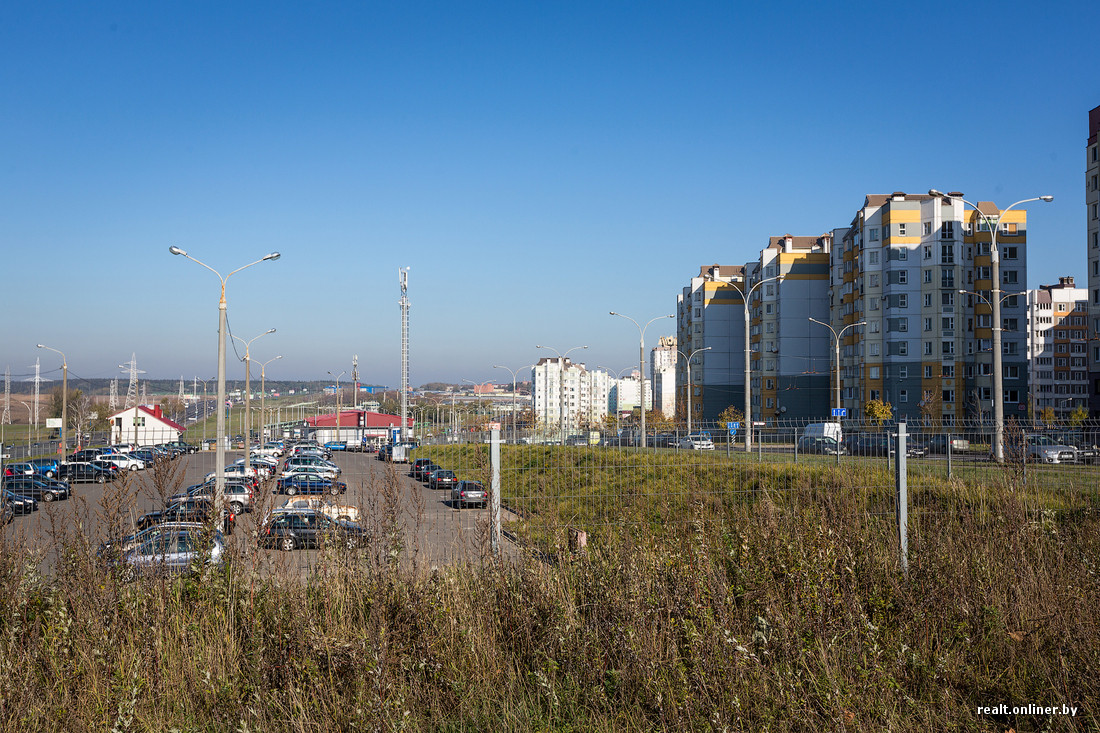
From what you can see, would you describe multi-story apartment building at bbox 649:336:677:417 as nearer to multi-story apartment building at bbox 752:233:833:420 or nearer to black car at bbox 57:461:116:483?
multi-story apartment building at bbox 752:233:833:420

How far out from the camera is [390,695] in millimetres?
4340

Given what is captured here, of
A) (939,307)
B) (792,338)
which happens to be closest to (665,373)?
(792,338)

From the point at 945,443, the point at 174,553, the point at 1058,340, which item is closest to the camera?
the point at 174,553

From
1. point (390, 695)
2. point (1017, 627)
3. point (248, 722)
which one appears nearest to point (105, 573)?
point (248, 722)

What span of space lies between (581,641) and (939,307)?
203 ft

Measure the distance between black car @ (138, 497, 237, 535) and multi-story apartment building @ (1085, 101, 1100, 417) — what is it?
54.8 meters

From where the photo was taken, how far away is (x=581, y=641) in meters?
5.00

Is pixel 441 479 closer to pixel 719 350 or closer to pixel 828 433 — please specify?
pixel 828 433

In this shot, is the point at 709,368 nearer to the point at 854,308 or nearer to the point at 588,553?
the point at 854,308

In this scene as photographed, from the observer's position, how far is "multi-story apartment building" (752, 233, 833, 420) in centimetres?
7225

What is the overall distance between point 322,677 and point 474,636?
42.3 inches

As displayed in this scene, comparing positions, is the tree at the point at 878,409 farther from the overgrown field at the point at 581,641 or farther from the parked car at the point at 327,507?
the parked car at the point at 327,507

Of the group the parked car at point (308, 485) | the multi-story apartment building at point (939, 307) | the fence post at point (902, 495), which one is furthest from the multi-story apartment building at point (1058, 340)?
the parked car at point (308, 485)

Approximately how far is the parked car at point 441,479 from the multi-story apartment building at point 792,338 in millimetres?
67075
